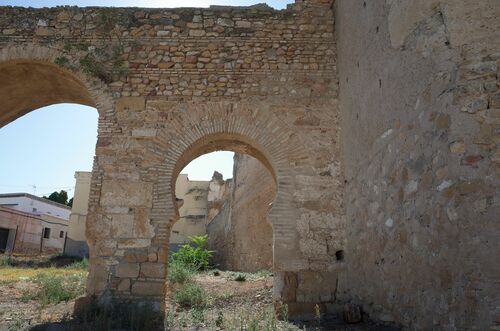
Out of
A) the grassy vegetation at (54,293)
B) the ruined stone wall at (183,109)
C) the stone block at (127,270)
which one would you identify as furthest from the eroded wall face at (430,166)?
the grassy vegetation at (54,293)

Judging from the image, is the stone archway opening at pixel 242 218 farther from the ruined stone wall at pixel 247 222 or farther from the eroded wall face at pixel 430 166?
the eroded wall face at pixel 430 166

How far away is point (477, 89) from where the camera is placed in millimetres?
3529

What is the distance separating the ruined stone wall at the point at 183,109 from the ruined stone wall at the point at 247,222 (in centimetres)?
341

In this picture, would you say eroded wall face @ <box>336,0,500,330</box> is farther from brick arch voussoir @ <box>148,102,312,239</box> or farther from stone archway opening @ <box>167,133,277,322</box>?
stone archway opening @ <box>167,133,277,322</box>

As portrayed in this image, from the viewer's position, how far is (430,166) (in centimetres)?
383

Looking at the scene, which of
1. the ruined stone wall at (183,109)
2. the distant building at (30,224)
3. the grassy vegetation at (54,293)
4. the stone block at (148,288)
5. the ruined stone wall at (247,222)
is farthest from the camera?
the distant building at (30,224)

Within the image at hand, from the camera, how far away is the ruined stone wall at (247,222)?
39.0 ft

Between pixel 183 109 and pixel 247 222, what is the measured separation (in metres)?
7.60

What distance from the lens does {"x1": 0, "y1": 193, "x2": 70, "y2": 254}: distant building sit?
26000mm

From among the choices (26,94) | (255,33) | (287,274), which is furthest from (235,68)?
(26,94)

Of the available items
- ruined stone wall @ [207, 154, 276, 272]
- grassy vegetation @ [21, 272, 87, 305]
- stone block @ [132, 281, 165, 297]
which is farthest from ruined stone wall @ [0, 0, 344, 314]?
ruined stone wall @ [207, 154, 276, 272]

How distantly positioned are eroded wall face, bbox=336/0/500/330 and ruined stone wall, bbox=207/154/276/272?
4819mm

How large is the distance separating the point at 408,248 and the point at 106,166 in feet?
14.3

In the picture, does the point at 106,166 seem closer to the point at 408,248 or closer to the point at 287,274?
the point at 287,274
